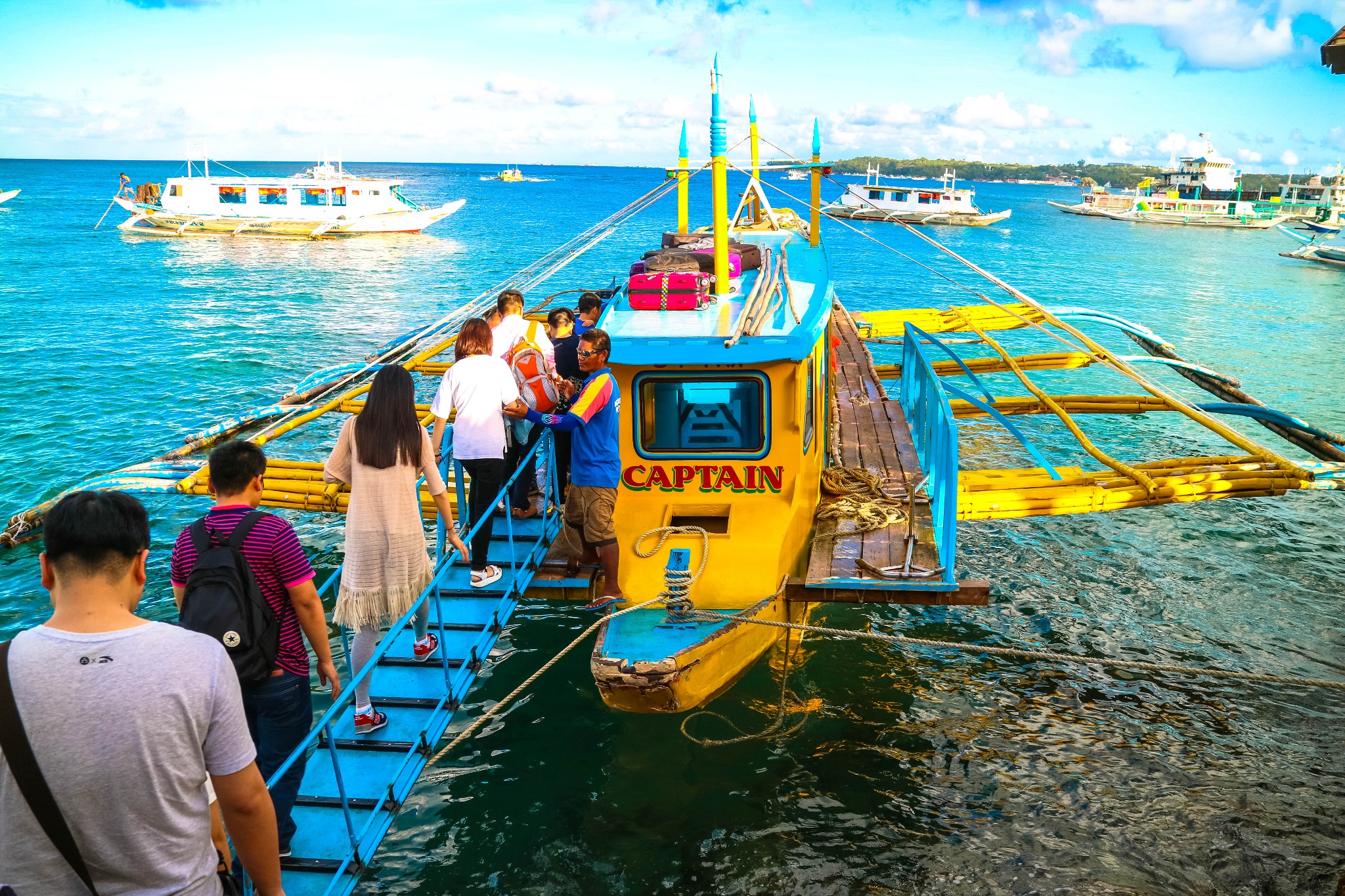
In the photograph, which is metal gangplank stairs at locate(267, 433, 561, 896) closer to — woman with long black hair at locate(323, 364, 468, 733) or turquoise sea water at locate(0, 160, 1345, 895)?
woman with long black hair at locate(323, 364, 468, 733)

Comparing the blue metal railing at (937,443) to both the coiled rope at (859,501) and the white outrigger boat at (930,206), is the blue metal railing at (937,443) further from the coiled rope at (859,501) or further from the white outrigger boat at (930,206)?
the white outrigger boat at (930,206)

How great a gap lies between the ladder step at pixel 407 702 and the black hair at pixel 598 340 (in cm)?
303

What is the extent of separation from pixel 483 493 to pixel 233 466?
3.64m

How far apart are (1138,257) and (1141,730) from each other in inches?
2535

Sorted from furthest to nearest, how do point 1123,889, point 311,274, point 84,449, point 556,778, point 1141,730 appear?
point 311,274 → point 84,449 → point 1141,730 → point 556,778 → point 1123,889

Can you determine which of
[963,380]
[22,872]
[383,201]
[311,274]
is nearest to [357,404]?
[22,872]

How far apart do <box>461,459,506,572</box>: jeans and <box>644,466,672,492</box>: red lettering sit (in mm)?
1373

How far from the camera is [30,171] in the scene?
199125mm

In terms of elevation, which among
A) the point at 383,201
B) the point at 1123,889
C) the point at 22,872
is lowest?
the point at 1123,889

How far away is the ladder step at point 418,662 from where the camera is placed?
23.4 ft

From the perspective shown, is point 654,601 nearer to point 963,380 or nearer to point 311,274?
point 963,380

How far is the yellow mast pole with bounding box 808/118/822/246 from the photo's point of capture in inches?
516

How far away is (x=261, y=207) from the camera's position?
6334 centimetres

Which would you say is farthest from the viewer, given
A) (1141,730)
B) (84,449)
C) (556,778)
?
(84,449)
